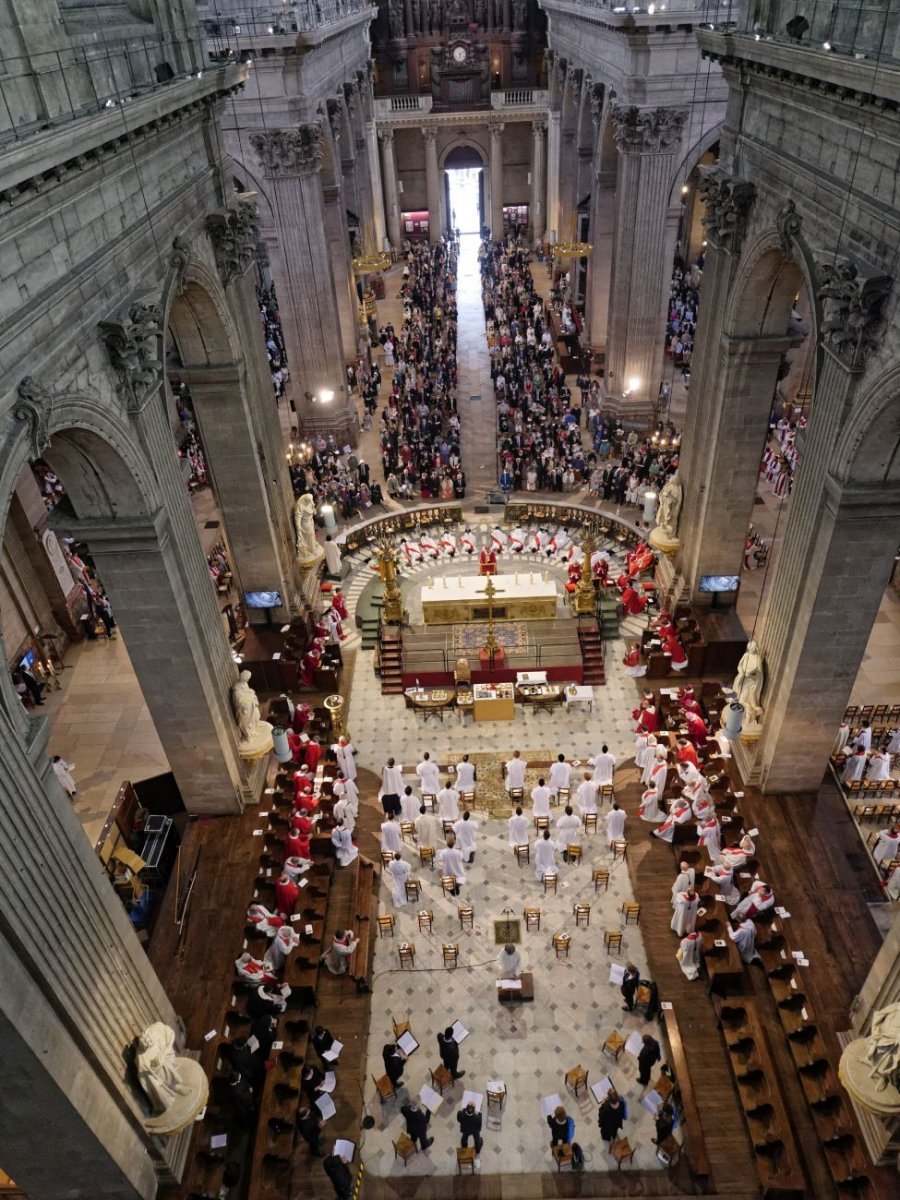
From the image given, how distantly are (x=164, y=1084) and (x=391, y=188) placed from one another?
44019 millimetres

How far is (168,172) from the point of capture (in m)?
12.1

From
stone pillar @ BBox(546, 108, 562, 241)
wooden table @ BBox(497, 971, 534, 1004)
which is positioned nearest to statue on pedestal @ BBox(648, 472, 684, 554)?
wooden table @ BBox(497, 971, 534, 1004)

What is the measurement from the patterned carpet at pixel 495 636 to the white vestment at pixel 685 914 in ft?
23.1

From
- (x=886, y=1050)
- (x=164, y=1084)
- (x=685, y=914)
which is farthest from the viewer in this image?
(x=685, y=914)

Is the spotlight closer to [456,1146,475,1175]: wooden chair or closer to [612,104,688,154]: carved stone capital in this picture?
[612,104,688,154]: carved stone capital

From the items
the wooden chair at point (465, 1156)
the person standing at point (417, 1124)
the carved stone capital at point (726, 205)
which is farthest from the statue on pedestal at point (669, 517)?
the wooden chair at point (465, 1156)

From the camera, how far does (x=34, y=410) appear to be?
309 inches

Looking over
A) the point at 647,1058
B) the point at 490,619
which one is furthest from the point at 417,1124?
the point at 490,619

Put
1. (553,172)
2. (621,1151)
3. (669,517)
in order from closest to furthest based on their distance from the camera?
(621,1151), (669,517), (553,172)

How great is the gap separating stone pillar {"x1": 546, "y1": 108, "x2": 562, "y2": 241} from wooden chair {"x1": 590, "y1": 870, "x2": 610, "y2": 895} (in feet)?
116

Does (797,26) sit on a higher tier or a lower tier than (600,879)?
higher

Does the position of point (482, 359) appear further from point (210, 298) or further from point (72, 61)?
point (72, 61)

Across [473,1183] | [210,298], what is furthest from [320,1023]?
[210,298]

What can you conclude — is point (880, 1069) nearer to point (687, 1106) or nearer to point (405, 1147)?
point (687, 1106)
